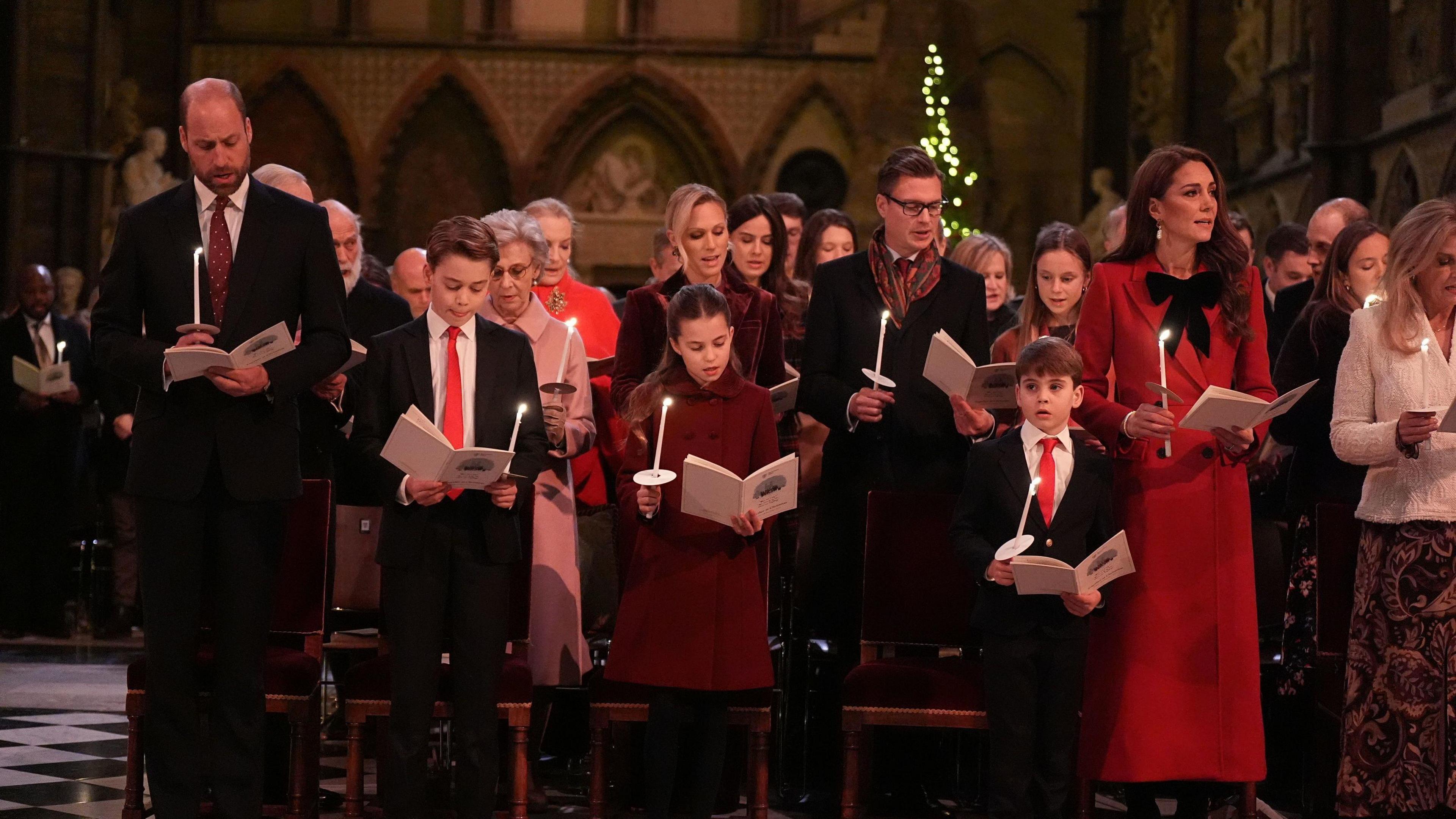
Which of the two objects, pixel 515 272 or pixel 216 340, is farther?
pixel 515 272

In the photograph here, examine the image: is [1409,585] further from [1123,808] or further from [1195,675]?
[1123,808]

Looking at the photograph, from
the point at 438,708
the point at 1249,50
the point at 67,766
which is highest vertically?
the point at 1249,50

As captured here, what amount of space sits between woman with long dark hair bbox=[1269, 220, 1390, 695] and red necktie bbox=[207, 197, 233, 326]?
9.68 feet

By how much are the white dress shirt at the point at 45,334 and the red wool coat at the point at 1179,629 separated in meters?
5.92

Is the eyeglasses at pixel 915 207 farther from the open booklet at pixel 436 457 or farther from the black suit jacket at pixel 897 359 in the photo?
the open booklet at pixel 436 457

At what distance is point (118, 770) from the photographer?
4.96 metres

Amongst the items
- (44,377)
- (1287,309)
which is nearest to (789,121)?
(44,377)

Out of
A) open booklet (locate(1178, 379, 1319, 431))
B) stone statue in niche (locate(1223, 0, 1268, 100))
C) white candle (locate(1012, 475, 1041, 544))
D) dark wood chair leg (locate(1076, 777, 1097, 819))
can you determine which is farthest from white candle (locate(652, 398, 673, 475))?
stone statue in niche (locate(1223, 0, 1268, 100))

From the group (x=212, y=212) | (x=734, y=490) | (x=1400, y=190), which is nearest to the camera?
(x=734, y=490)

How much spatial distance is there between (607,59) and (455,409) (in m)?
10.9

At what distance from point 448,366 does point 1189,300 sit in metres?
1.82

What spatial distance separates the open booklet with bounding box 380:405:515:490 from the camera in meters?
3.47

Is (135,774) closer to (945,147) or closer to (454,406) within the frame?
(454,406)

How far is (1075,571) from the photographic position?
345cm
